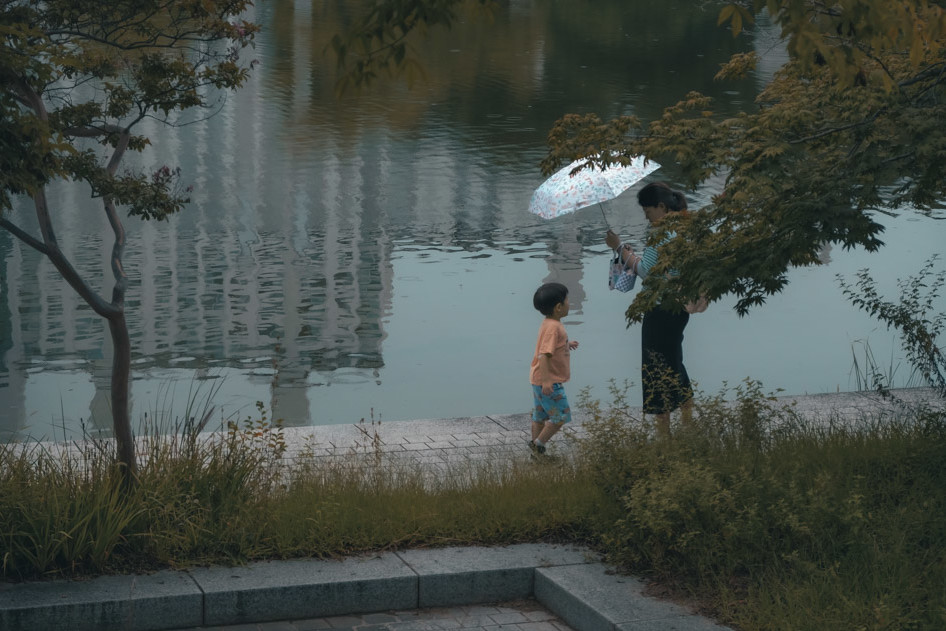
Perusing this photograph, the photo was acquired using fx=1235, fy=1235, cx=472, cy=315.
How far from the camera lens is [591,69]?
3578 centimetres

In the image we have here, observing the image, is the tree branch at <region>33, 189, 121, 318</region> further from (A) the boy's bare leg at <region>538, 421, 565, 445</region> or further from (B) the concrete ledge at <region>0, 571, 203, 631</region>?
(A) the boy's bare leg at <region>538, 421, 565, 445</region>

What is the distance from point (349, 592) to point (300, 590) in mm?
231

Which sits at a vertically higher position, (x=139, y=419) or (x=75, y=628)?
(x=139, y=419)

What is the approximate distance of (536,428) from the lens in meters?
8.00

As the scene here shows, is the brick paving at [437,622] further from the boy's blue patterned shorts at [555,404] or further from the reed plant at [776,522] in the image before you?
the boy's blue patterned shorts at [555,404]

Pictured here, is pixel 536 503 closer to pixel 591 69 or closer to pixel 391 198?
pixel 391 198

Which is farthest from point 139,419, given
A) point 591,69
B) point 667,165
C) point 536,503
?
point 591,69

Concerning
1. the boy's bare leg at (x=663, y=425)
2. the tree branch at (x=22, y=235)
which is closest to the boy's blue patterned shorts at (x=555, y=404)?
the boy's bare leg at (x=663, y=425)

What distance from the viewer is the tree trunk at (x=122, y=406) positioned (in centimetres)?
617

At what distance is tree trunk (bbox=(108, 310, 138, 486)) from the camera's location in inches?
243

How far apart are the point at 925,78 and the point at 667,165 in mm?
15708

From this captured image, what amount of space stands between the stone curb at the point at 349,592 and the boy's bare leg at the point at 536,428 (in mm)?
1816

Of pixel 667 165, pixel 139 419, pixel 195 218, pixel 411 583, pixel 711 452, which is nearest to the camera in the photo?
pixel 411 583

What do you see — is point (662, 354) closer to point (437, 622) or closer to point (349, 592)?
point (437, 622)
